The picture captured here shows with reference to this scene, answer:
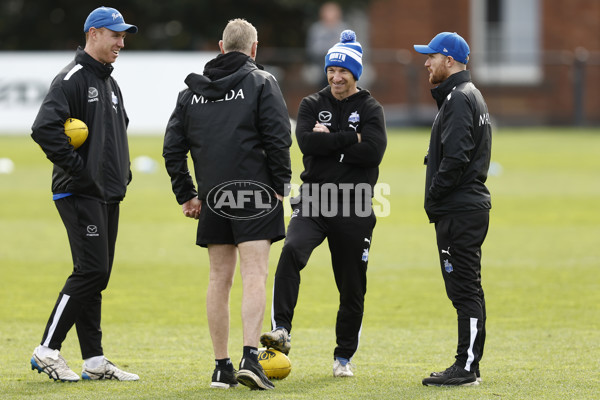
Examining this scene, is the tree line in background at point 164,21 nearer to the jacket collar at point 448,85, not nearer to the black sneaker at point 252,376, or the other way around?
the jacket collar at point 448,85

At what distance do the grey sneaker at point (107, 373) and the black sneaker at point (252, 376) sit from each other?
801mm

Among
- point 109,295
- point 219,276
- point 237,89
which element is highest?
point 237,89

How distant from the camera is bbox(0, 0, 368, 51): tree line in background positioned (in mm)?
31172

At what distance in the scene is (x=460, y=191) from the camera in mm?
6703

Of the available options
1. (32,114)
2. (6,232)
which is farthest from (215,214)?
(32,114)

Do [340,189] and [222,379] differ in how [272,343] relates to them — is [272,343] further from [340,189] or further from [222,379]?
[340,189]

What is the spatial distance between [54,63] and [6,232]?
11424mm

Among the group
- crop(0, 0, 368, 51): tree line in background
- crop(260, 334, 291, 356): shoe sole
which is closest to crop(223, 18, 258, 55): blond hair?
crop(260, 334, 291, 356): shoe sole

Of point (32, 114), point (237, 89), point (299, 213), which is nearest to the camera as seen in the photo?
point (237, 89)

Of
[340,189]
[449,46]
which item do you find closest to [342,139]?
[340,189]

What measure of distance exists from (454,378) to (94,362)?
91.7 inches

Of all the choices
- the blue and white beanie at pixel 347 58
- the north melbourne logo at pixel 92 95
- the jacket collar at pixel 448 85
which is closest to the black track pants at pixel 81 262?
the north melbourne logo at pixel 92 95

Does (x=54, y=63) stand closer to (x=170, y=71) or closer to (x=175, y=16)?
(x=170, y=71)

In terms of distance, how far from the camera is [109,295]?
32.6 feet
